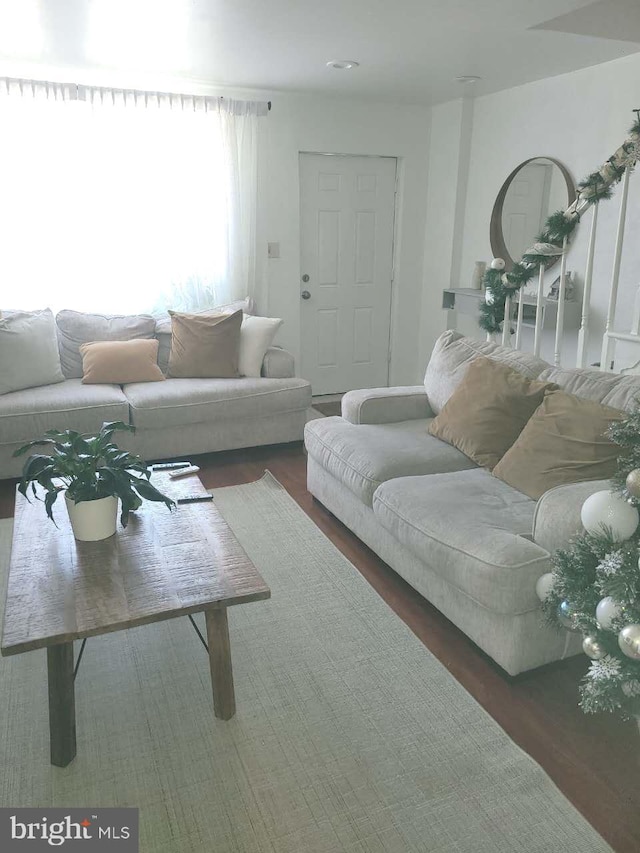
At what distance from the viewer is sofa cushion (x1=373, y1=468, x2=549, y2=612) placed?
1957 millimetres

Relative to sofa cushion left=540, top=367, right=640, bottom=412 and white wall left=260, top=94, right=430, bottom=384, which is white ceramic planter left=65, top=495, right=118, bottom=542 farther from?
white wall left=260, top=94, right=430, bottom=384

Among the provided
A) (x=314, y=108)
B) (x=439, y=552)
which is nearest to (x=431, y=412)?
(x=439, y=552)

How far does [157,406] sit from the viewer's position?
381 cm

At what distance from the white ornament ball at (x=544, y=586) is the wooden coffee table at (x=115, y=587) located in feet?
2.62

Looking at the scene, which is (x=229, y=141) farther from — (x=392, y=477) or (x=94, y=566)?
(x=94, y=566)

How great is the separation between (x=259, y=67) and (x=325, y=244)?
5.08 ft

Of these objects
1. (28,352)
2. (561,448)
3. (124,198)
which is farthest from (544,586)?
(124,198)

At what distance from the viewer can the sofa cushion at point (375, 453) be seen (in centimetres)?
273

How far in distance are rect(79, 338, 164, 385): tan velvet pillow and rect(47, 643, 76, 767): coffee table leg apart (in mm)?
2614

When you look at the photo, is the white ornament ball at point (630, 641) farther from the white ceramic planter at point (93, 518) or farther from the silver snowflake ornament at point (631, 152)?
the silver snowflake ornament at point (631, 152)

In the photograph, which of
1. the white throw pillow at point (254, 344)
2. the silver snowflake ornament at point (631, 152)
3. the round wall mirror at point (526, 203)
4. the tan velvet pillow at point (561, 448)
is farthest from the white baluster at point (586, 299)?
the white throw pillow at point (254, 344)

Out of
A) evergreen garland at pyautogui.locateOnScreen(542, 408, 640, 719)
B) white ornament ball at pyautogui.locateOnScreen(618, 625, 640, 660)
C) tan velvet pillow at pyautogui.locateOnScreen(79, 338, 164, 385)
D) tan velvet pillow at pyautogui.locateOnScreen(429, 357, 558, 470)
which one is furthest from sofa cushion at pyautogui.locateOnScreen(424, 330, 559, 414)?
tan velvet pillow at pyautogui.locateOnScreen(79, 338, 164, 385)

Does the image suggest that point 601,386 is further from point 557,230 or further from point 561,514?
point 557,230

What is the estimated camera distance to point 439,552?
7.13 ft
